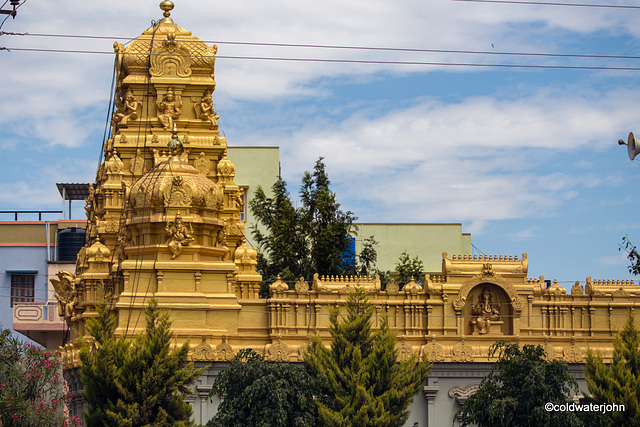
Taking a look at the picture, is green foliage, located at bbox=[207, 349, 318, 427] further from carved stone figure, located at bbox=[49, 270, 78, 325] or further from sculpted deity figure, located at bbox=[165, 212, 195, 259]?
carved stone figure, located at bbox=[49, 270, 78, 325]

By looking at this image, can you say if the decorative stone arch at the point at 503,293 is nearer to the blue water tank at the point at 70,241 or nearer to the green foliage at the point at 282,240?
the green foliage at the point at 282,240

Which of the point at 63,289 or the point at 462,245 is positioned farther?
the point at 462,245

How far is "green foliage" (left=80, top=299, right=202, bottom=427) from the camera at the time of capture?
33250mm

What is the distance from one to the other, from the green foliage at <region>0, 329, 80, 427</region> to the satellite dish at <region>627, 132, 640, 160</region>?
18.8 meters

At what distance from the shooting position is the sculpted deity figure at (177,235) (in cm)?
3834

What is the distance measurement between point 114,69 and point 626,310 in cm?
2139

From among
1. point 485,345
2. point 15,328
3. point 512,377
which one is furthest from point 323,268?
point 512,377

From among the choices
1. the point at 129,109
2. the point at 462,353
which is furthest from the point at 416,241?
the point at 462,353

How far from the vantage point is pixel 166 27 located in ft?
148

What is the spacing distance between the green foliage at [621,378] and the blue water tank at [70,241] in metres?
32.5

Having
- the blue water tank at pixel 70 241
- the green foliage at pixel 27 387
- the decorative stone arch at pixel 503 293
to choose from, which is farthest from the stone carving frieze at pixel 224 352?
the blue water tank at pixel 70 241

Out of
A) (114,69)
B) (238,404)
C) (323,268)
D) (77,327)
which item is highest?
(114,69)

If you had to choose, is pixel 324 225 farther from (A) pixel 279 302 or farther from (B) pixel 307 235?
(A) pixel 279 302

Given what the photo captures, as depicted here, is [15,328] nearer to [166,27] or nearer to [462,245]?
[166,27]
